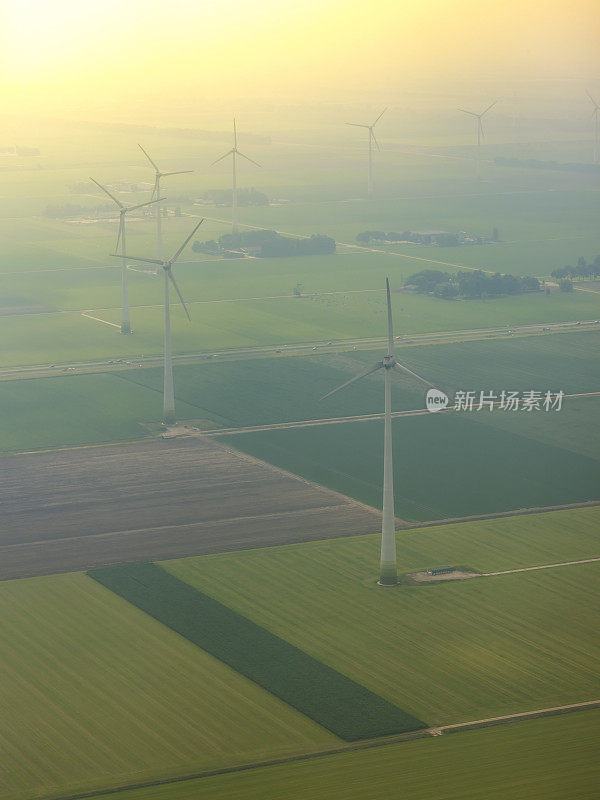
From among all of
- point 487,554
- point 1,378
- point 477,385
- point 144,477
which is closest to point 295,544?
point 487,554

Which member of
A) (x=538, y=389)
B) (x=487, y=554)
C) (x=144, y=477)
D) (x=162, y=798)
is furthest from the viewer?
(x=538, y=389)

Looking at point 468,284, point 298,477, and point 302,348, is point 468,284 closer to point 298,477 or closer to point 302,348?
point 302,348

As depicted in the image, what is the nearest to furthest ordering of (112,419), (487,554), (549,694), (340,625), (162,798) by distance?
1. (162,798)
2. (549,694)
3. (340,625)
4. (487,554)
5. (112,419)

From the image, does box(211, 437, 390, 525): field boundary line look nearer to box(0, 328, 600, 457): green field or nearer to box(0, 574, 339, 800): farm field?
box(0, 328, 600, 457): green field

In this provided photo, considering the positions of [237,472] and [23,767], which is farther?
[237,472]

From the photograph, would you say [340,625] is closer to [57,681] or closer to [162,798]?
[57,681]

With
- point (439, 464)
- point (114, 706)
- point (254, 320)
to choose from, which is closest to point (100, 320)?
point (254, 320)
